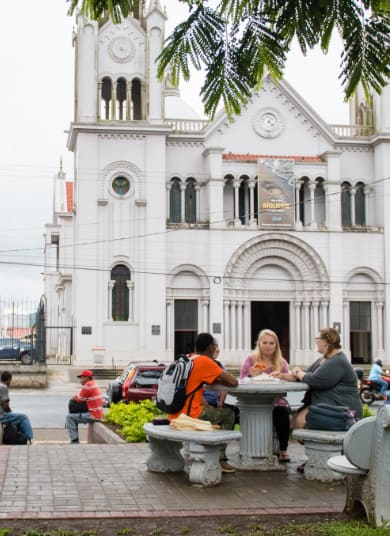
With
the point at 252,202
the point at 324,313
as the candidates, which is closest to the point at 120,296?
the point at 252,202

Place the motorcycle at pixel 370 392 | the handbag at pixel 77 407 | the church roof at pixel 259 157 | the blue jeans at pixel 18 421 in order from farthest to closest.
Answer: the church roof at pixel 259 157 < the motorcycle at pixel 370 392 < the handbag at pixel 77 407 < the blue jeans at pixel 18 421

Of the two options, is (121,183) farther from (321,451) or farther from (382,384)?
(321,451)

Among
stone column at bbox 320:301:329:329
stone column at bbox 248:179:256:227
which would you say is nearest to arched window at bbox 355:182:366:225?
stone column at bbox 320:301:329:329

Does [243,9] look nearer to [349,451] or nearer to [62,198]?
[349,451]

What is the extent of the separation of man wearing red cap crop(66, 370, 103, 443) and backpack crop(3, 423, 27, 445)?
1.71m

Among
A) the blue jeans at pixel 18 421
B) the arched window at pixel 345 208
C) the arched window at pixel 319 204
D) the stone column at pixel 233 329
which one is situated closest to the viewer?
the blue jeans at pixel 18 421

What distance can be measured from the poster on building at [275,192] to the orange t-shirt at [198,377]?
100 feet

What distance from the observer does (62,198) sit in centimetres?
5819

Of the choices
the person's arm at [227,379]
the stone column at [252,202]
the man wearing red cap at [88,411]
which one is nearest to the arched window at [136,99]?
the stone column at [252,202]

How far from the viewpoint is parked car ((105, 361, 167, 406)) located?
63.9 feet

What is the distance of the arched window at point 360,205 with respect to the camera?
41594 mm

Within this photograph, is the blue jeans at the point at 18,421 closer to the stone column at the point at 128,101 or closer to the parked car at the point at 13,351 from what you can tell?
the parked car at the point at 13,351

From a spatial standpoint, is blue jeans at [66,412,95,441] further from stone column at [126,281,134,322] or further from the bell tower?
the bell tower

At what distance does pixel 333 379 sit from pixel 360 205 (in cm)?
3338
